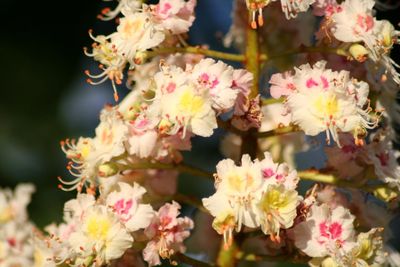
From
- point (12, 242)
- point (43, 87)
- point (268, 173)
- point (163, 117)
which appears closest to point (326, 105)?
point (268, 173)

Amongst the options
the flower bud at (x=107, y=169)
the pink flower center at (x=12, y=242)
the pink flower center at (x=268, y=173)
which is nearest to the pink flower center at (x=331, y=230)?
the pink flower center at (x=268, y=173)

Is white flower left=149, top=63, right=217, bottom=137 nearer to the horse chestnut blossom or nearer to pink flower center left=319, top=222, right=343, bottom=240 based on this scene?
the horse chestnut blossom

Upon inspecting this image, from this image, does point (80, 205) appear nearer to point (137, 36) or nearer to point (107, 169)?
point (107, 169)

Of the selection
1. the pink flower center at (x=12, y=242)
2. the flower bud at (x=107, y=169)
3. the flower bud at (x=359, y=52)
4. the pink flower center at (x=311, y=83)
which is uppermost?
the flower bud at (x=359, y=52)

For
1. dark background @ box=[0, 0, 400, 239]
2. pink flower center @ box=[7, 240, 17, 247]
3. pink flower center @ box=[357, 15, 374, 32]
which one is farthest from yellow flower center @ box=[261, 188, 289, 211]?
dark background @ box=[0, 0, 400, 239]

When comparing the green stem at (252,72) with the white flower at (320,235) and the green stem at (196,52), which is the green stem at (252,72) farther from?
the white flower at (320,235)

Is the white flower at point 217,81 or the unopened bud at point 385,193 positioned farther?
the unopened bud at point 385,193

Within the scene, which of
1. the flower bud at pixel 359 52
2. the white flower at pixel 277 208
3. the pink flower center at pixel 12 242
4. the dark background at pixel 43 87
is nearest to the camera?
the white flower at pixel 277 208
